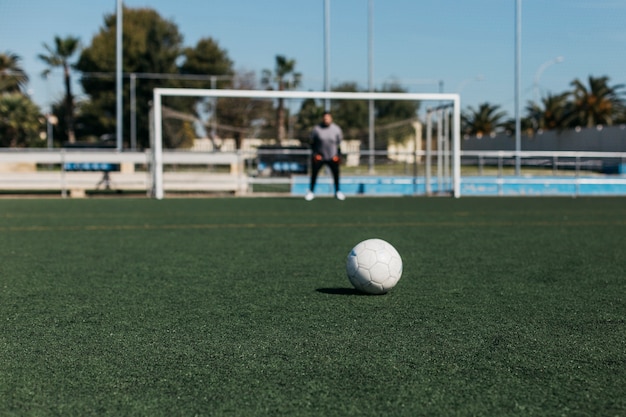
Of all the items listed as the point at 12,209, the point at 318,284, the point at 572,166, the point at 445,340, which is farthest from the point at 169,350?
the point at 572,166

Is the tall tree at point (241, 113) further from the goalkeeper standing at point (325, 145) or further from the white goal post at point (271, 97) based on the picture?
Answer: the goalkeeper standing at point (325, 145)

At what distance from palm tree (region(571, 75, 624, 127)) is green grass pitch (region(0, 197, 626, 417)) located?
52.9m

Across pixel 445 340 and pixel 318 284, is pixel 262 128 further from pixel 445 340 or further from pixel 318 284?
pixel 445 340

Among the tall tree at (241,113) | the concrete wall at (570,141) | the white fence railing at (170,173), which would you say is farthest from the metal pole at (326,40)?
the concrete wall at (570,141)

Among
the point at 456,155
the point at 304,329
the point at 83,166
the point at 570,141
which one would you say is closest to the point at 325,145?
the point at 456,155

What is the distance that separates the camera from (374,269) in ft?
17.6

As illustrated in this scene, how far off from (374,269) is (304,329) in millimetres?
1194

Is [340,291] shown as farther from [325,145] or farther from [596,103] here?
[596,103]

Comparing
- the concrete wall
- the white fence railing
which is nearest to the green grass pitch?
the white fence railing

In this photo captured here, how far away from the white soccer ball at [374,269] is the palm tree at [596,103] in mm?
57057

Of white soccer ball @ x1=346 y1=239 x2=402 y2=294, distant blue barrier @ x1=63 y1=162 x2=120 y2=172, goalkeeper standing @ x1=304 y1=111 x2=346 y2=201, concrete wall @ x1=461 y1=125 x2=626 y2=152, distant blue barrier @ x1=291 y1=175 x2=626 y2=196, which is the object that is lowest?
white soccer ball @ x1=346 y1=239 x2=402 y2=294

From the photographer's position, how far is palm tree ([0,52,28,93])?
62.1m

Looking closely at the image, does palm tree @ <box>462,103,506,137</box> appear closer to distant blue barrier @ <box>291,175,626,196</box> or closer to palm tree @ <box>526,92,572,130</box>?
palm tree @ <box>526,92,572,130</box>

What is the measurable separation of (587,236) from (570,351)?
6431 millimetres
